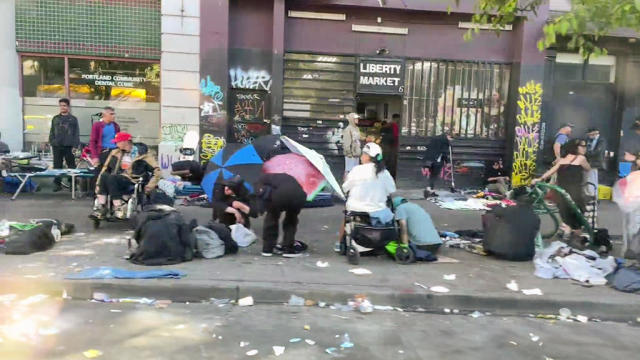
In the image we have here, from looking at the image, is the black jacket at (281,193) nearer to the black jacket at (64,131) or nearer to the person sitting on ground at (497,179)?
the black jacket at (64,131)

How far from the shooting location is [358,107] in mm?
13406

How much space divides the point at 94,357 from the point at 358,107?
10289 millimetres

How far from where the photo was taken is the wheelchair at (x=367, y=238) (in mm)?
6523

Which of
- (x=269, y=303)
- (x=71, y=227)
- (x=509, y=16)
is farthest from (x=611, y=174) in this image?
(x=71, y=227)

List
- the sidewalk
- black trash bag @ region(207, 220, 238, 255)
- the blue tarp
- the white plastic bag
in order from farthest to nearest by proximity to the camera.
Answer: the white plastic bag, black trash bag @ region(207, 220, 238, 255), the blue tarp, the sidewalk

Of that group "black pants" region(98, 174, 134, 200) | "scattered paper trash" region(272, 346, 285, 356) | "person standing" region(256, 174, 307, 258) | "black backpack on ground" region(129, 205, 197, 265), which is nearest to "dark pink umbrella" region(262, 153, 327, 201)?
"person standing" region(256, 174, 307, 258)

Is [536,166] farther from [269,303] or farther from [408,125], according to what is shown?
[269,303]

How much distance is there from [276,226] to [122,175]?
260cm

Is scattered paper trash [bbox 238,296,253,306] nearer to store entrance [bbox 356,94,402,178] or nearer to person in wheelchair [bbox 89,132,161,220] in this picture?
person in wheelchair [bbox 89,132,161,220]

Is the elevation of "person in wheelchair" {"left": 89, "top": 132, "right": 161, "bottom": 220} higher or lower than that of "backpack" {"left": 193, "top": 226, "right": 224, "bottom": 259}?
higher

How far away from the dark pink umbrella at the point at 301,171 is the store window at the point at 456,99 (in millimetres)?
6624

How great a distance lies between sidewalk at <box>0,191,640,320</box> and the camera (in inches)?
214

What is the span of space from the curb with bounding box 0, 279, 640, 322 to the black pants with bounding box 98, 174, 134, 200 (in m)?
2.38

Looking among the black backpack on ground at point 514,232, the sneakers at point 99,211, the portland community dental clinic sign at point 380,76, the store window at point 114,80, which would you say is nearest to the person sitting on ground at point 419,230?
the black backpack on ground at point 514,232
